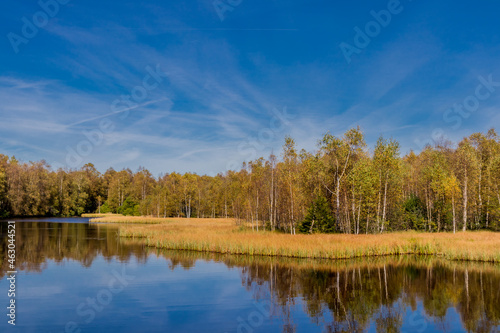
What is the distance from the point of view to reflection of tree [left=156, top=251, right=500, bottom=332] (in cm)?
1559

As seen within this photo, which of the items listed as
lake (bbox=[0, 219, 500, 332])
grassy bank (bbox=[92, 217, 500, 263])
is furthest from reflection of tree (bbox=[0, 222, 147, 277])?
grassy bank (bbox=[92, 217, 500, 263])

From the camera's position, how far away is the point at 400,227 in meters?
53.5

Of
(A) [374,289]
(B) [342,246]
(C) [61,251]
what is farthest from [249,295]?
(C) [61,251]

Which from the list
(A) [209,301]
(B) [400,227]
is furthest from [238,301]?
(B) [400,227]

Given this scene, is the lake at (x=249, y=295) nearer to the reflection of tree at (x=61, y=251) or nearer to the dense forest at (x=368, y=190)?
the reflection of tree at (x=61, y=251)

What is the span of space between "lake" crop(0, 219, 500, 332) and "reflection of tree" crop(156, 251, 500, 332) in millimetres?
59

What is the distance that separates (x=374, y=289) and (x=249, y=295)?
768 centimetres

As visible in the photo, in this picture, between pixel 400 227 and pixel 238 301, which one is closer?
pixel 238 301

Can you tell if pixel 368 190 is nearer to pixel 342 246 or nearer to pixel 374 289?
pixel 342 246

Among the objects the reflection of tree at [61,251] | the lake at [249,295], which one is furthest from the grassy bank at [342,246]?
the reflection of tree at [61,251]

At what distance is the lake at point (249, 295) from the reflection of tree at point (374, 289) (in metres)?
0.06

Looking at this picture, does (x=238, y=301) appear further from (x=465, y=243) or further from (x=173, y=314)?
(x=465, y=243)

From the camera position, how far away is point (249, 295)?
1956 centimetres

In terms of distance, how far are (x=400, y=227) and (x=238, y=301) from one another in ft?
140
